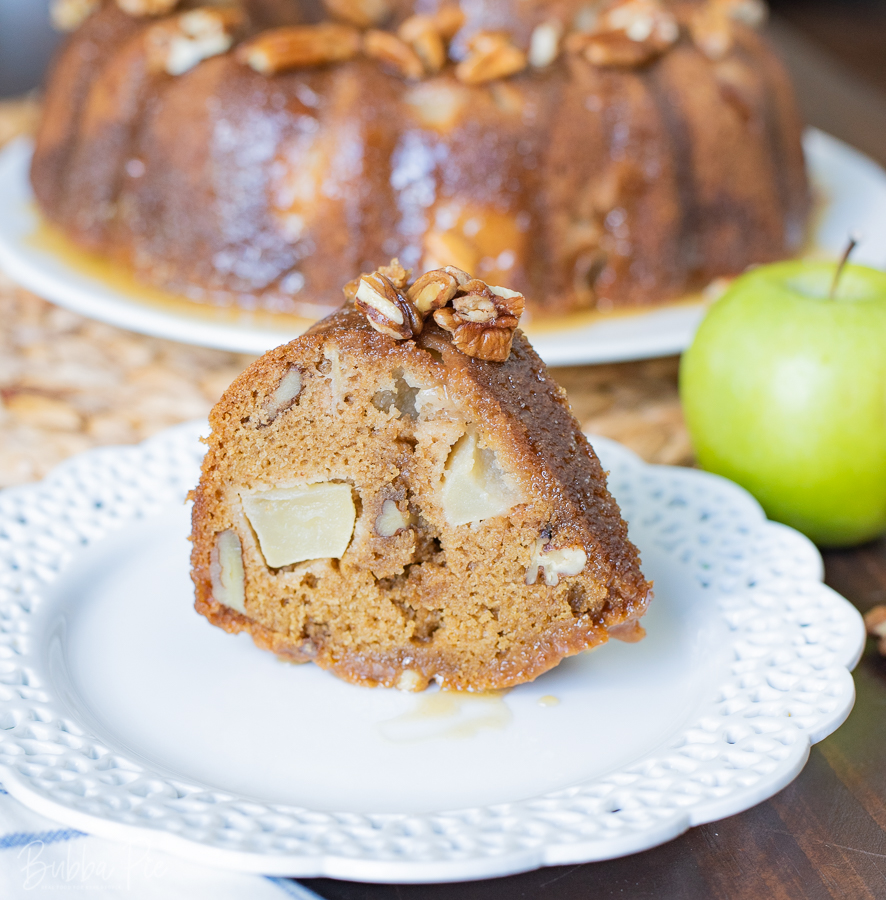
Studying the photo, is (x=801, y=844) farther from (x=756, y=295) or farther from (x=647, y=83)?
(x=647, y=83)

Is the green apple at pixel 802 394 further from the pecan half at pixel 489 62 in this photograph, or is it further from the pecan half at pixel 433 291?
the pecan half at pixel 489 62

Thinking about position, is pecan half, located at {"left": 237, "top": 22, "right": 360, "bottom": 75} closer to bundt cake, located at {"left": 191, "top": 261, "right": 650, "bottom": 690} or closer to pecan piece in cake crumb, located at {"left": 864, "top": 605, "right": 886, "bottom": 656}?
bundt cake, located at {"left": 191, "top": 261, "right": 650, "bottom": 690}

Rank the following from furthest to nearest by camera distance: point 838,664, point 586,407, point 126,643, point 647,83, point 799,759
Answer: point 647,83 < point 586,407 < point 126,643 < point 838,664 < point 799,759

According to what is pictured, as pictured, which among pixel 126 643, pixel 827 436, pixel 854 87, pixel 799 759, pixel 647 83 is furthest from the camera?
pixel 854 87

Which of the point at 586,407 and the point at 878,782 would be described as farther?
the point at 586,407

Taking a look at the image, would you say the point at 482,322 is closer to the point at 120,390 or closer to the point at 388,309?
the point at 388,309

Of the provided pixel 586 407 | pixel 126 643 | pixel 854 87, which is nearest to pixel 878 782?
pixel 126 643

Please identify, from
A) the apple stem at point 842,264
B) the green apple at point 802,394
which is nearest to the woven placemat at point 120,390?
the green apple at point 802,394
